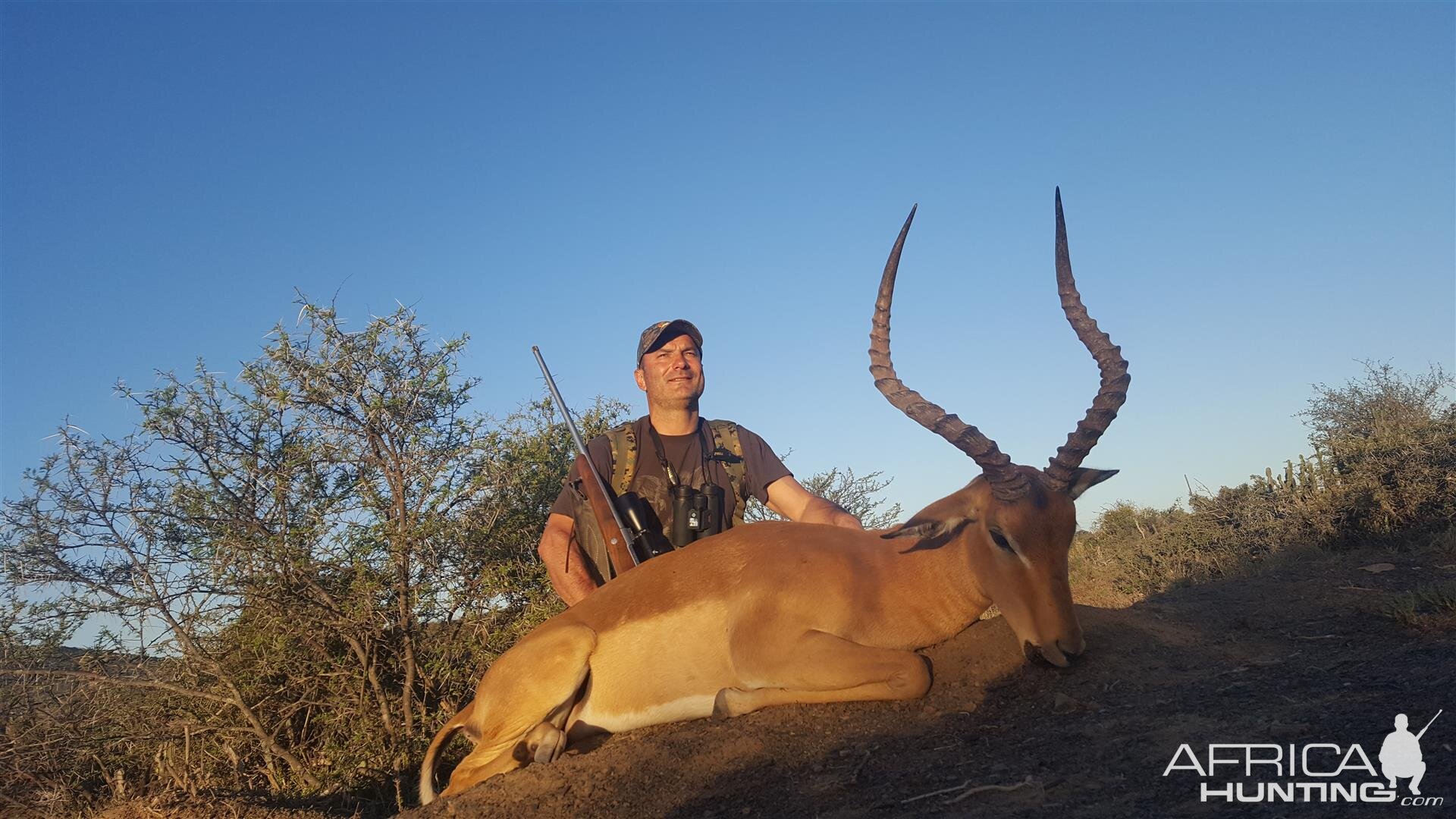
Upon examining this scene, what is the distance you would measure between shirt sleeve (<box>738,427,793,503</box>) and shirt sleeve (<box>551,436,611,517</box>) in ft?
3.91

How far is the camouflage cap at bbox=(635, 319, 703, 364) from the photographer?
8.12 meters

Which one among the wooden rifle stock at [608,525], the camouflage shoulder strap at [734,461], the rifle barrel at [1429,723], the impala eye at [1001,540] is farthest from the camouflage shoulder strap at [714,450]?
the rifle barrel at [1429,723]

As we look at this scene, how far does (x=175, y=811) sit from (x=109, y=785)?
88.5 inches

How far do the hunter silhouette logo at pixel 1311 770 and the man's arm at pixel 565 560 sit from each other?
5.08 m

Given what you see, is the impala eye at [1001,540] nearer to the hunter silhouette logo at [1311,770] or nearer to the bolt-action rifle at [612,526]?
the hunter silhouette logo at [1311,770]

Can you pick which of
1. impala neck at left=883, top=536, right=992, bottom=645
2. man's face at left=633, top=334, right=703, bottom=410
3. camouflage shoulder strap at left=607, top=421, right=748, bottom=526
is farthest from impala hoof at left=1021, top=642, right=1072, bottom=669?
man's face at left=633, top=334, right=703, bottom=410

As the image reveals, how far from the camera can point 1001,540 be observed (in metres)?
5.29

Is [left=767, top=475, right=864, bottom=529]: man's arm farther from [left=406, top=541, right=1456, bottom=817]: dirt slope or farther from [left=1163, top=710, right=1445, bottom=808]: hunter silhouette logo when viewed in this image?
[left=1163, top=710, right=1445, bottom=808]: hunter silhouette logo

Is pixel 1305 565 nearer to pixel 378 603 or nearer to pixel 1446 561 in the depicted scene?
pixel 1446 561

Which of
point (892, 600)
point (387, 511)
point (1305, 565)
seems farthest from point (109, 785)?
point (1305, 565)

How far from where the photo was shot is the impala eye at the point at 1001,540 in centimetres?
523

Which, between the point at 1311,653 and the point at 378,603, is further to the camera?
the point at 378,603

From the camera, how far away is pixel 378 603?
24.7ft

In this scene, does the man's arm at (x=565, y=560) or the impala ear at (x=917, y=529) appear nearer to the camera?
the impala ear at (x=917, y=529)
